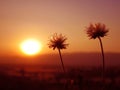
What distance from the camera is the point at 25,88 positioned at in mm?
49156

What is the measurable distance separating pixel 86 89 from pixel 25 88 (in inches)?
293

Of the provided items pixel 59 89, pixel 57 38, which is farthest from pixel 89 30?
pixel 59 89

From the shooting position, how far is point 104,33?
4575cm

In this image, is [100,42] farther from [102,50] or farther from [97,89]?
[97,89]

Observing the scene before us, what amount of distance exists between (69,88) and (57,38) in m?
6.84

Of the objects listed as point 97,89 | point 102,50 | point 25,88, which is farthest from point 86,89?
point 25,88

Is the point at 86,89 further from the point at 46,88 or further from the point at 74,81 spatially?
the point at 46,88

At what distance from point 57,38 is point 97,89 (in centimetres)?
727

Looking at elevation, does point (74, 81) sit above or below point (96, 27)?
below

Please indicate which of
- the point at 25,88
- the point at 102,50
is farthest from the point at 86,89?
the point at 25,88

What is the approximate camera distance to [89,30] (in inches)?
1806

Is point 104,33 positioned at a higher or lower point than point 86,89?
higher

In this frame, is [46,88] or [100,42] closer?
[100,42]

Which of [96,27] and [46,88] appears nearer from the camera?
[96,27]
